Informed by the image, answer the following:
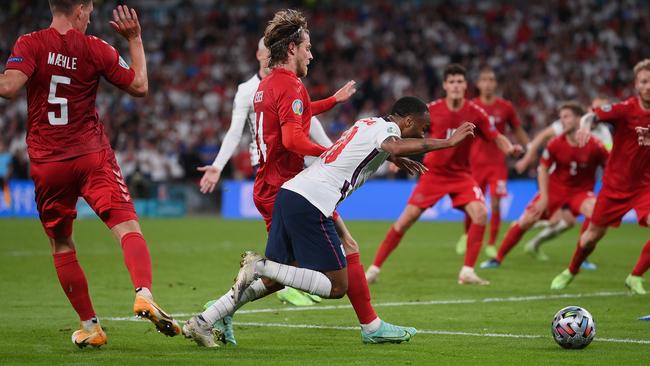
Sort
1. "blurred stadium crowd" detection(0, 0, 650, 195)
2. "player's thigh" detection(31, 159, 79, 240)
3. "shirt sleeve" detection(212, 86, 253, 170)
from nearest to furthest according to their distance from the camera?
"player's thigh" detection(31, 159, 79, 240), "shirt sleeve" detection(212, 86, 253, 170), "blurred stadium crowd" detection(0, 0, 650, 195)

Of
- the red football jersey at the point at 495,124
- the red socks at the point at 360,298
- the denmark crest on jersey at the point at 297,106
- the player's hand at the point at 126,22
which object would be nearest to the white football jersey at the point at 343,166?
the denmark crest on jersey at the point at 297,106

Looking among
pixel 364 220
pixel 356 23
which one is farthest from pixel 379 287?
pixel 356 23

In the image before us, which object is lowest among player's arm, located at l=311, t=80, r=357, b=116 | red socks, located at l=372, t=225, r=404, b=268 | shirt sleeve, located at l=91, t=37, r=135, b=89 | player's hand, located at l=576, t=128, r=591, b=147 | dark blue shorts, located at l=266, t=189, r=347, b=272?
red socks, located at l=372, t=225, r=404, b=268

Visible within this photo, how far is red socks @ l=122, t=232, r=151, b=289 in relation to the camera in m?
6.92

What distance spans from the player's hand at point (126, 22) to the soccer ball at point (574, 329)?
11.8 ft

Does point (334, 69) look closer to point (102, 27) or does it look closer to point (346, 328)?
point (102, 27)

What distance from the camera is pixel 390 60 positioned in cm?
3297

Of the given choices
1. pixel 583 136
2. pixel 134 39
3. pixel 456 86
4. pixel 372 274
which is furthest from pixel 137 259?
pixel 456 86

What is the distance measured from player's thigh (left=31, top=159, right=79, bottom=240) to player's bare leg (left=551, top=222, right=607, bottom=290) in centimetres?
602

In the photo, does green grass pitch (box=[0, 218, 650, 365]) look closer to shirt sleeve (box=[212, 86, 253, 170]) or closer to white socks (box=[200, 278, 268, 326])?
white socks (box=[200, 278, 268, 326])

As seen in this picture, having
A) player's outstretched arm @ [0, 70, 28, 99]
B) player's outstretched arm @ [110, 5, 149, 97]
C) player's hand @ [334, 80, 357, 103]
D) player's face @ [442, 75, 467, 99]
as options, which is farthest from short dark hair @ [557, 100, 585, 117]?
player's outstretched arm @ [0, 70, 28, 99]

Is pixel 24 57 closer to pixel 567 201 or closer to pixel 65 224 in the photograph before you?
pixel 65 224

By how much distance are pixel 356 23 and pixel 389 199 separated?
32.8 ft

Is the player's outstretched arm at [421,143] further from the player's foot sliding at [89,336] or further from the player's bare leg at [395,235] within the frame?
the player's bare leg at [395,235]
